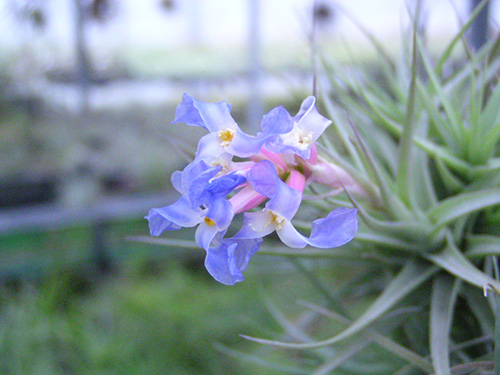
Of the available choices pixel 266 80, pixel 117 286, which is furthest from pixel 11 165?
pixel 266 80

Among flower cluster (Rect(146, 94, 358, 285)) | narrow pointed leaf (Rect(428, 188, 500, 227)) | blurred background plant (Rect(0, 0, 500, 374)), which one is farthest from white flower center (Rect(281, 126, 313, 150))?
blurred background plant (Rect(0, 0, 500, 374))

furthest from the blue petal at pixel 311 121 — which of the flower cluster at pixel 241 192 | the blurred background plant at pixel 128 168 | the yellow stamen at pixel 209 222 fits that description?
the blurred background plant at pixel 128 168

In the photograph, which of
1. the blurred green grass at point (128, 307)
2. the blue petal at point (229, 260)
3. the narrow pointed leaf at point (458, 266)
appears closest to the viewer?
the blue petal at point (229, 260)

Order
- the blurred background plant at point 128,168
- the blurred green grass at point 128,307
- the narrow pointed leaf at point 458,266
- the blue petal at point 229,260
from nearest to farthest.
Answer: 1. the blue petal at point 229,260
2. the narrow pointed leaf at point 458,266
3. the blurred green grass at point 128,307
4. the blurred background plant at point 128,168

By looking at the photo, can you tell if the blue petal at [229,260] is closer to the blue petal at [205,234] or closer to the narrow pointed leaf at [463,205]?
the blue petal at [205,234]

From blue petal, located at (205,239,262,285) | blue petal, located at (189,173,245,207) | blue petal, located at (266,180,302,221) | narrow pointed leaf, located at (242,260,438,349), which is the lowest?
narrow pointed leaf, located at (242,260,438,349)

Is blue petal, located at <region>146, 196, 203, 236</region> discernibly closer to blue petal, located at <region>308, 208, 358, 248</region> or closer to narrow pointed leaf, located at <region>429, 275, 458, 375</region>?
blue petal, located at <region>308, 208, 358, 248</region>

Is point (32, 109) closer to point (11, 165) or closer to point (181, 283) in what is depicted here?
point (11, 165)
